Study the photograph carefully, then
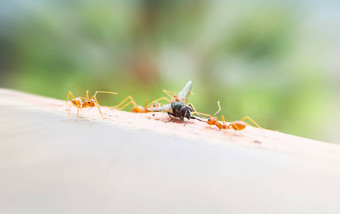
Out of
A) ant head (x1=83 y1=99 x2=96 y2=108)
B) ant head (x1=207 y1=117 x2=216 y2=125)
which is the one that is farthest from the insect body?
ant head (x1=83 y1=99 x2=96 y2=108)

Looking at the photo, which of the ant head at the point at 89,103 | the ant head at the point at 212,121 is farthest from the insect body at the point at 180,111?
the ant head at the point at 89,103

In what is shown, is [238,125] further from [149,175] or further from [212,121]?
[149,175]

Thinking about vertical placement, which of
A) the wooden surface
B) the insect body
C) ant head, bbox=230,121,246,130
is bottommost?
the wooden surface

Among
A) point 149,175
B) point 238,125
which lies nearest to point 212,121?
point 238,125

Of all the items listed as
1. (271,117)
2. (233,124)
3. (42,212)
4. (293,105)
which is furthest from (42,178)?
(293,105)

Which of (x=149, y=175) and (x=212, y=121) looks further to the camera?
(x=212, y=121)

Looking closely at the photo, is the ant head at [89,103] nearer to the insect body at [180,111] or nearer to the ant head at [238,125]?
the insect body at [180,111]

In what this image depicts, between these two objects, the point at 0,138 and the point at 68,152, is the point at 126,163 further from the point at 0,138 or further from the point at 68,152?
the point at 0,138

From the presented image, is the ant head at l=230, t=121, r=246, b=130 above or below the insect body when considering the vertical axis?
below

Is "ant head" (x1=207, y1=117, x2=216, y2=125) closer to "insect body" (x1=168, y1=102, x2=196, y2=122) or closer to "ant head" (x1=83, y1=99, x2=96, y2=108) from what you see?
"insect body" (x1=168, y1=102, x2=196, y2=122)
